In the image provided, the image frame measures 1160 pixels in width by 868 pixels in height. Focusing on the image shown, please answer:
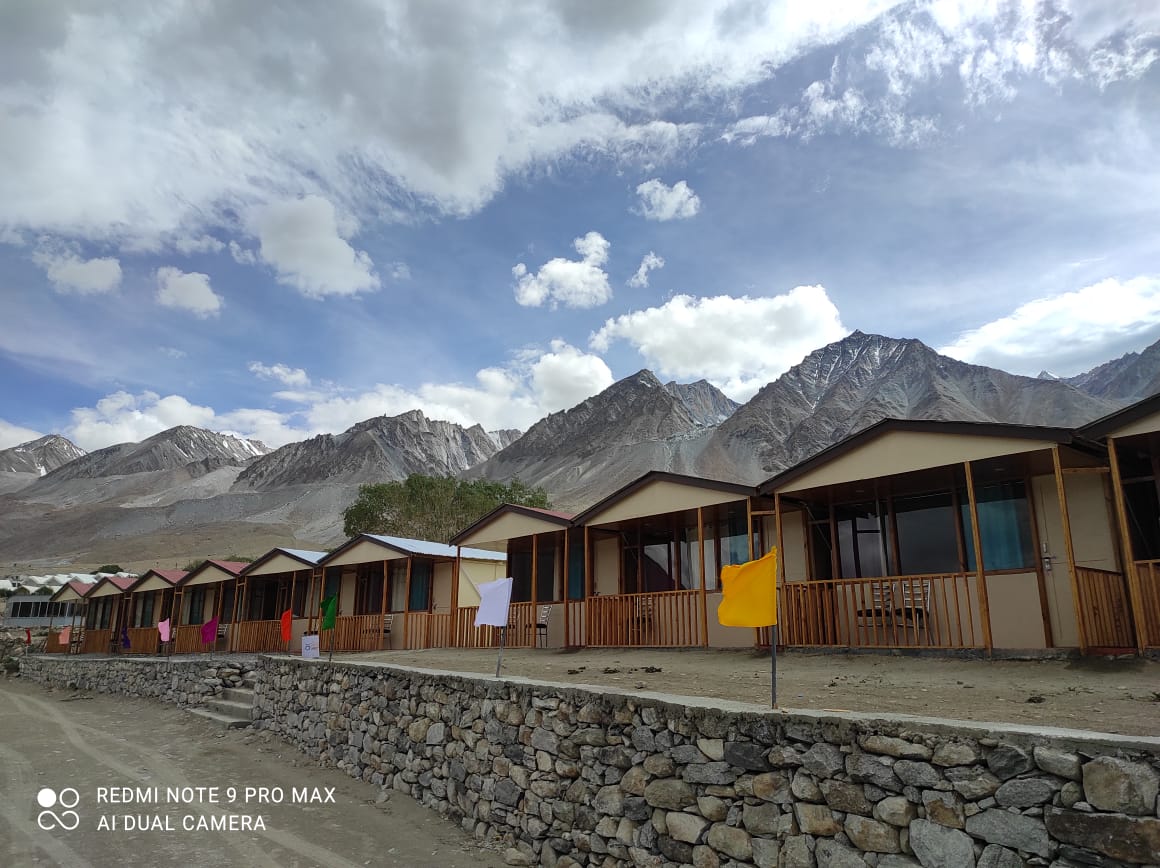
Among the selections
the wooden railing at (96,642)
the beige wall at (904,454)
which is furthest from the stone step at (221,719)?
the wooden railing at (96,642)

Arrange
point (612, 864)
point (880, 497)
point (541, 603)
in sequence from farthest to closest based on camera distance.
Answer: point (541, 603) < point (880, 497) < point (612, 864)

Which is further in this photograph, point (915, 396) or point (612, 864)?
point (915, 396)

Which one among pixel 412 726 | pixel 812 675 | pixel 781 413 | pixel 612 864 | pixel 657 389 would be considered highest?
pixel 657 389

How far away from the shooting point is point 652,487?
39.8 feet

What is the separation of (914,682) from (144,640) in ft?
89.6

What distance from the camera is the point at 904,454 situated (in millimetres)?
9016

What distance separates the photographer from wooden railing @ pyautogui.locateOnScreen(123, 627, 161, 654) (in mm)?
24827

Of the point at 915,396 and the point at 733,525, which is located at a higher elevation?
the point at 915,396

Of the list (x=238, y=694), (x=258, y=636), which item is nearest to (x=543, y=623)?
(x=238, y=694)

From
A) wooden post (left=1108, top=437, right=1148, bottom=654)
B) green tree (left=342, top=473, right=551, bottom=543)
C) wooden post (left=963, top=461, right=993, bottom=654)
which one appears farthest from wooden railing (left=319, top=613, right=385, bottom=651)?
green tree (left=342, top=473, right=551, bottom=543)

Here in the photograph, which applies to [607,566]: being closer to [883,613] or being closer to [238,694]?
[883,613]

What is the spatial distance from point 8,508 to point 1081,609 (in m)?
160

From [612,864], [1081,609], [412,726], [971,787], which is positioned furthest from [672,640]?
[971,787]

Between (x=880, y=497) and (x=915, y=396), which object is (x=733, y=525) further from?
(x=915, y=396)
